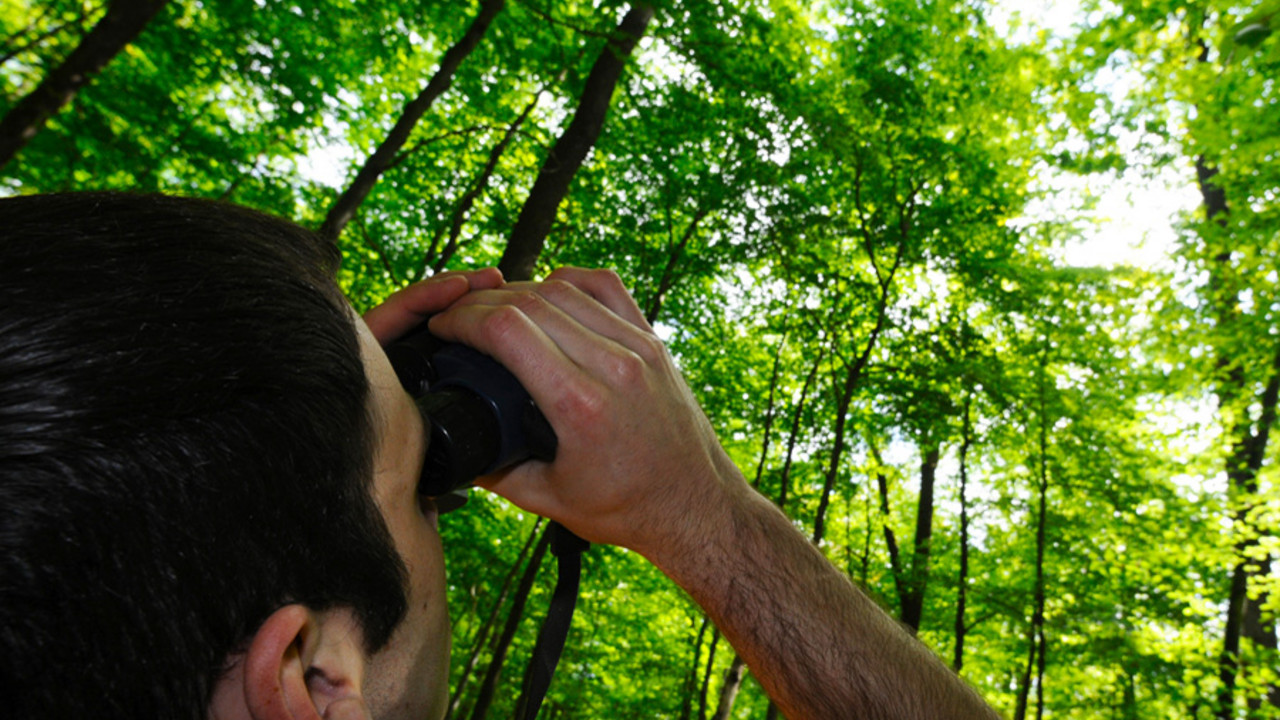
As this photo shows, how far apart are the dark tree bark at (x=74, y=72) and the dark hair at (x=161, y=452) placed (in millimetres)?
3949

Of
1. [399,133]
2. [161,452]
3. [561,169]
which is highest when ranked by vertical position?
[399,133]

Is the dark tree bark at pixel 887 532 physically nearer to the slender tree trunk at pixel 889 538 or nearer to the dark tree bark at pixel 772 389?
the slender tree trunk at pixel 889 538

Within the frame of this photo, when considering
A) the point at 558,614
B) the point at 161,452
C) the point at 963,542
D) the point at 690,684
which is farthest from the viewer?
the point at 690,684

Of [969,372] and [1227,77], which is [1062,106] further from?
[969,372]

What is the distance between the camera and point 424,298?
123cm

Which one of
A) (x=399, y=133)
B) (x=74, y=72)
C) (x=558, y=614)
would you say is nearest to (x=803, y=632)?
(x=558, y=614)

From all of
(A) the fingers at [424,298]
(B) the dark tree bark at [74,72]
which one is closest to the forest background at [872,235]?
(B) the dark tree bark at [74,72]

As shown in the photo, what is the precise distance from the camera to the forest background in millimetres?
7332

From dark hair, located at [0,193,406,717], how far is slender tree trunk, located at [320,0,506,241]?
5.05 m

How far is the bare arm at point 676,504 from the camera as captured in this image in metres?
1.03

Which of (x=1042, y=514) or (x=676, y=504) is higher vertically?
(x=1042, y=514)

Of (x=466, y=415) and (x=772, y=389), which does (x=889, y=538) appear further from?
(x=466, y=415)

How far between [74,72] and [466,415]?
4062 mm

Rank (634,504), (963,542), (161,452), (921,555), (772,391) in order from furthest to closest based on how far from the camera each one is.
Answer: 1. (772,391)
2. (963,542)
3. (921,555)
4. (634,504)
5. (161,452)
